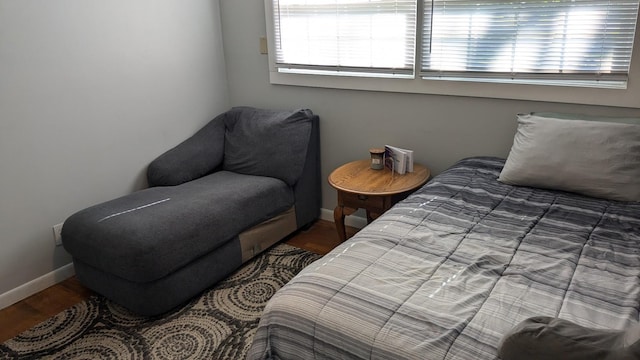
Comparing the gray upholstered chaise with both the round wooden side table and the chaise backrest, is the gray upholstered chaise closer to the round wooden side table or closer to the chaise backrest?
the chaise backrest

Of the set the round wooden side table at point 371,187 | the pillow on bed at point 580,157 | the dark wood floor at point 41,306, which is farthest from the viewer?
the round wooden side table at point 371,187

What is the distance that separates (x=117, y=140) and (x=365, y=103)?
152 centimetres

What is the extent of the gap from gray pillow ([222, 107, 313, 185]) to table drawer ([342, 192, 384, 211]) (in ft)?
1.77

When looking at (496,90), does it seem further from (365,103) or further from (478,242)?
(478,242)

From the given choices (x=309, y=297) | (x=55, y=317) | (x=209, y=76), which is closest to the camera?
(x=309, y=297)

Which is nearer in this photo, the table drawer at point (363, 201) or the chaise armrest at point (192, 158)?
the table drawer at point (363, 201)

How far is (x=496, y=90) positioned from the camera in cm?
254

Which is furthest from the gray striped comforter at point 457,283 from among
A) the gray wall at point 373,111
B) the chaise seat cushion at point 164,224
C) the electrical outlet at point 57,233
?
the electrical outlet at point 57,233

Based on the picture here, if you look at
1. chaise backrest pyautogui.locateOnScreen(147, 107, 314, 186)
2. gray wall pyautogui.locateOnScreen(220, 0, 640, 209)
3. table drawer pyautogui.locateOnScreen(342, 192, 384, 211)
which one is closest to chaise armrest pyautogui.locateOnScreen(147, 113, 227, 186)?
chaise backrest pyautogui.locateOnScreen(147, 107, 314, 186)

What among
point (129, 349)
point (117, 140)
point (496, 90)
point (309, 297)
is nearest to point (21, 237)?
point (117, 140)

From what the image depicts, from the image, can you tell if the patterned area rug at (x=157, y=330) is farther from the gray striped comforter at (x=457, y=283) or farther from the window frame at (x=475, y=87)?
the window frame at (x=475, y=87)

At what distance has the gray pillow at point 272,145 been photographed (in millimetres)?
3010

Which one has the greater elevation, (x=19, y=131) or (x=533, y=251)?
(x=19, y=131)

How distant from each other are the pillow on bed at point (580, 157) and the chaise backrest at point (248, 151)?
1.29 metres
